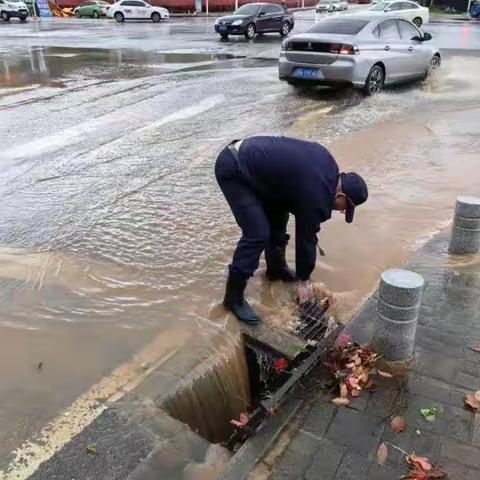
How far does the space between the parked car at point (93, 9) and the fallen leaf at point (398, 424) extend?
144ft

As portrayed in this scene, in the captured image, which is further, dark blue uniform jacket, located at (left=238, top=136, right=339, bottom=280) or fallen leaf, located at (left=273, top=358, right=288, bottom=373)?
fallen leaf, located at (left=273, top=358, right=288, bottom=373)

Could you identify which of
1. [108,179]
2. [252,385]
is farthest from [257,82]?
[252,385]

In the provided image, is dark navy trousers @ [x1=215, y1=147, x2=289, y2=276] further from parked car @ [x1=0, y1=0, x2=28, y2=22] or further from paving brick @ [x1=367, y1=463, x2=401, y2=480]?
parked car @ [x1=0, y1=0, x2=28, y2=22]

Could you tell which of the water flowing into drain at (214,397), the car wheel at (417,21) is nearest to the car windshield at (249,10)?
the car wheel at (417,21)

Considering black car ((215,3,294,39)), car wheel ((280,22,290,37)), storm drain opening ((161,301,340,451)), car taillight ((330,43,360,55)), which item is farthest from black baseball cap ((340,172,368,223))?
car wheel ((280,22,290,37))

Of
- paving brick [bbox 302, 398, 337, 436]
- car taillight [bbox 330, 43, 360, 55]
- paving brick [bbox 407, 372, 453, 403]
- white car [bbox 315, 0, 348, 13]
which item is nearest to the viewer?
paving brick [bbox 302, 398, 337, 436]

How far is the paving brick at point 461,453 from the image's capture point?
283 centimetres

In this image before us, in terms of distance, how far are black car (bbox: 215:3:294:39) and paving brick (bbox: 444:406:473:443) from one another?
22854 millimetres

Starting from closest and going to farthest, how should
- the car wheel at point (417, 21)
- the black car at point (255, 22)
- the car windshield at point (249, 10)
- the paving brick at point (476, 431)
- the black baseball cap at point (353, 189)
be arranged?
the paving brick at point (476, 431) < the black baseball cap at point (353, 189) < the black car at point (255, 22) < the car windshield at point (249, 10) < the car wheel at point (417, 21)

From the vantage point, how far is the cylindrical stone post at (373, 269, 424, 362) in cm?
335

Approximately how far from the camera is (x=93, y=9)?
136ft

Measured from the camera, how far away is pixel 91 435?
3014 mm

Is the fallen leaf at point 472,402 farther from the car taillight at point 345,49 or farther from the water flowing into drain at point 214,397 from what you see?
the car taillight at point 345,49

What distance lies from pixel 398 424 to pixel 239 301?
149 cm
